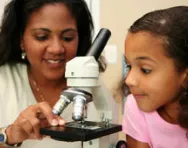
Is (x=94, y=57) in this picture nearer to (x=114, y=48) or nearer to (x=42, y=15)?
(x=42, y=15)

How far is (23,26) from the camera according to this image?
1178 mm

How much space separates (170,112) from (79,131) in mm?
430

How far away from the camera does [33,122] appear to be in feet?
2.70

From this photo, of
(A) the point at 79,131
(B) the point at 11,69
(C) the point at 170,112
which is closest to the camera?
(A) the point at 79,131

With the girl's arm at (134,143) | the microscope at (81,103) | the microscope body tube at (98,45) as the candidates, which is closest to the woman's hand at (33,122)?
the microscope at (81,103)

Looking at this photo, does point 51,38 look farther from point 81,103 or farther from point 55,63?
point 81,103

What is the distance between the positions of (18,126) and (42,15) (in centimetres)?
43

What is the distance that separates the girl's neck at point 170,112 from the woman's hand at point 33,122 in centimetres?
39

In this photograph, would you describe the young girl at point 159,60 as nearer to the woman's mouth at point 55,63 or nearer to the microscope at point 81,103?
the microscope at point 81,103

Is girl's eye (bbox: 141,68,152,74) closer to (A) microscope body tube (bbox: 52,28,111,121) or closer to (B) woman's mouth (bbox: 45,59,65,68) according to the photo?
(A) microscope body tube (bbox: 52,28,111,121)

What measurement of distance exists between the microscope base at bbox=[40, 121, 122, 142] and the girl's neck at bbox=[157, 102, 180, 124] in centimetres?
28

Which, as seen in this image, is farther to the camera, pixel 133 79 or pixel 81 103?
pixel 133 79

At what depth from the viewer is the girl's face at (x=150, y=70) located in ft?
2.61

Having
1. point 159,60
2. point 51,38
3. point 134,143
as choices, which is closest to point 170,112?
point 134,143
